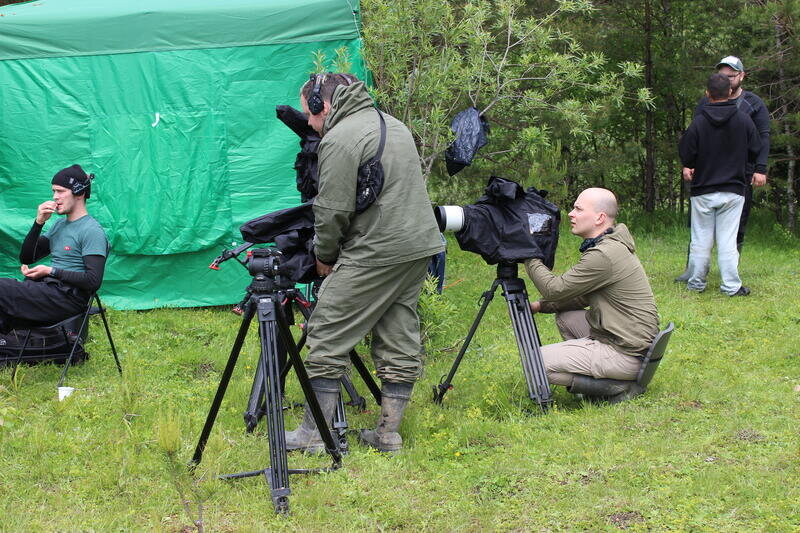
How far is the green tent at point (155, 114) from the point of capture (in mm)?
6922

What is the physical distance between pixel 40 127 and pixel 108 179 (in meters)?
0.69

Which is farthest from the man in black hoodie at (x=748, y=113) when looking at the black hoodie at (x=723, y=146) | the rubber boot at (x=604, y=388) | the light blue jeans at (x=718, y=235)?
the rubber boot at (x=604, y=388)

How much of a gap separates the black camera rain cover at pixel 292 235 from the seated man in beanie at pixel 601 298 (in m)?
1.19

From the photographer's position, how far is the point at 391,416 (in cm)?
412

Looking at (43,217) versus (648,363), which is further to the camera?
(43,217)

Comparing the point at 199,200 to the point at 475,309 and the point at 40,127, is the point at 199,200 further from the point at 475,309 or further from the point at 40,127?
the point at 475,309

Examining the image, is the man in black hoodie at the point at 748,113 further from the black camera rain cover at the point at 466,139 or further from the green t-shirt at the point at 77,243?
the green t-shirt at the point at 77,243

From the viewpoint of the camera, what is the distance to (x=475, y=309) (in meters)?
7.04

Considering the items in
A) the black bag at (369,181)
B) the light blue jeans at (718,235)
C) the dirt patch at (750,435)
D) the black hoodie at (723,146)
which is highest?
the black bag at (369,181)

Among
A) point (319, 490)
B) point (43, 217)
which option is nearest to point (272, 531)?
point (319, 490)

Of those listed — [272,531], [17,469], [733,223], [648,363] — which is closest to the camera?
[272,531]

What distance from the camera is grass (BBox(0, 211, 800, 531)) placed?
339 cm

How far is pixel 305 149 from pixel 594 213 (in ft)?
5.03

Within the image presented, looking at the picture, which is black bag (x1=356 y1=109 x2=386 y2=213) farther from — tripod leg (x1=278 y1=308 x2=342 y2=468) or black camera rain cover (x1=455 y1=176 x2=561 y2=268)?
black camera rain cover (x1=455 y1=176 x2=561 y2=268)
